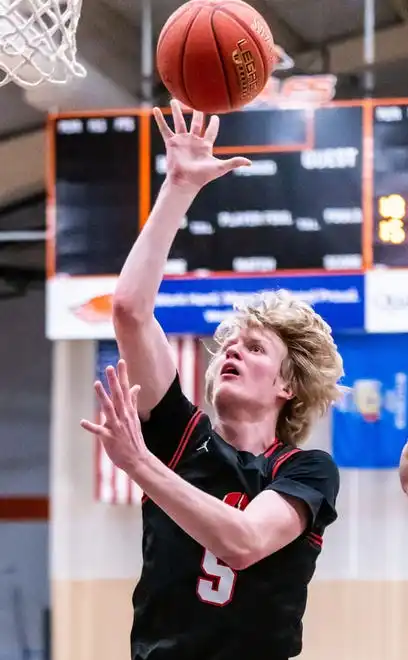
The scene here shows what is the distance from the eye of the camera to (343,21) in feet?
11.0

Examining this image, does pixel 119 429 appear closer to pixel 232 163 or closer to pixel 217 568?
pixel 217 568

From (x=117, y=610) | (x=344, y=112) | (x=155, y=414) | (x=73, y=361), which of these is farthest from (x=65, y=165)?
(x=155, y=414)

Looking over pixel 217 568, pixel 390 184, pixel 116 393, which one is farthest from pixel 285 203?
pixel 116 393

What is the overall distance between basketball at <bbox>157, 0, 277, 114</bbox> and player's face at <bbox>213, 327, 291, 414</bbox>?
1.77 feet

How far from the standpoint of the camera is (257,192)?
319 centimetres

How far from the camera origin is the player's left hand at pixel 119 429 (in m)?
1.24

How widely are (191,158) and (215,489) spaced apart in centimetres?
60

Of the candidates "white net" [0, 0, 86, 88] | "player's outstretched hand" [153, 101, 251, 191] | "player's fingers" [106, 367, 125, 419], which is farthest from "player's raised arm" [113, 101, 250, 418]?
"white net" [0, 0, 86, 88]

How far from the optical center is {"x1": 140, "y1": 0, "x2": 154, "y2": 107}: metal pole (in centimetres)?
341

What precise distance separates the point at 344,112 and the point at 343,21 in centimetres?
44

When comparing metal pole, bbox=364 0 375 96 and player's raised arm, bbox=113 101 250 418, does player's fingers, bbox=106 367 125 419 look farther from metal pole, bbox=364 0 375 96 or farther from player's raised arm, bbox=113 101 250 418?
metal pole, bbox=364 0 375 96

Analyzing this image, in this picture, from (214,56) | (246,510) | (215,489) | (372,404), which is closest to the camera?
(246,510)

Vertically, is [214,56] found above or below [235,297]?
above

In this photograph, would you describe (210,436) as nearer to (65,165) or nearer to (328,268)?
(328,268)
